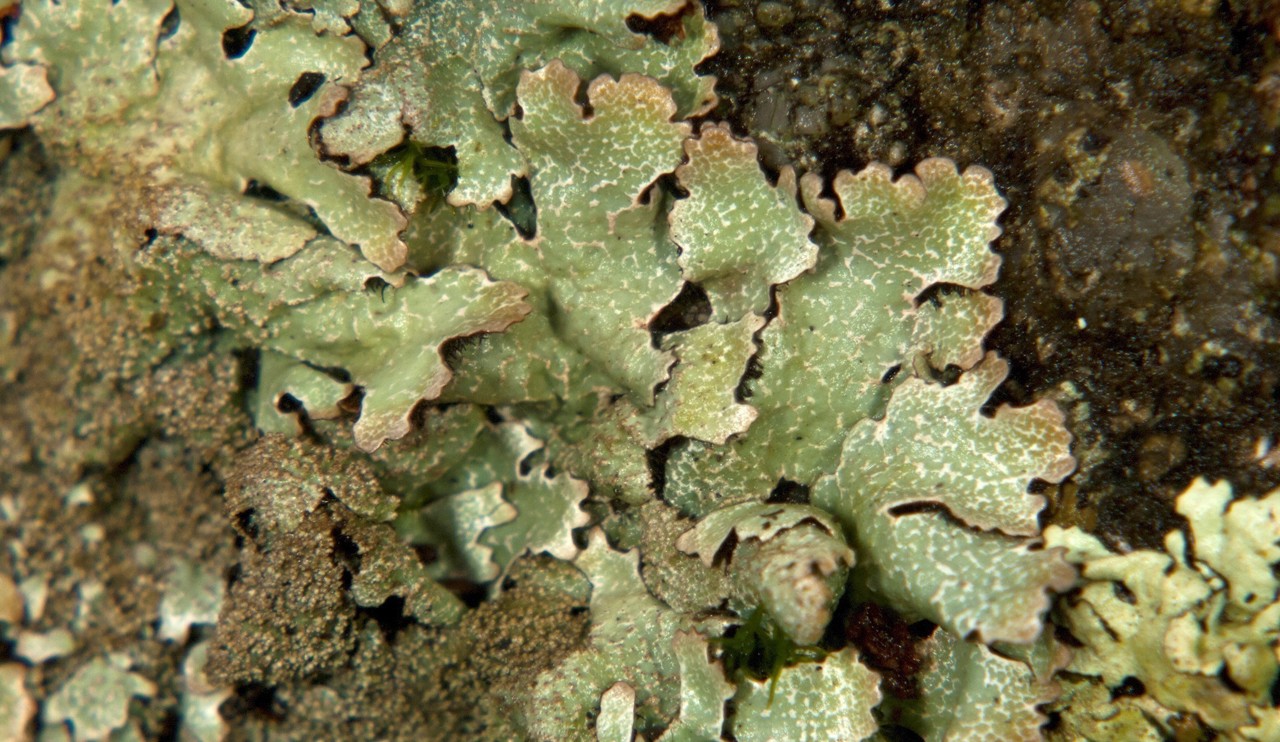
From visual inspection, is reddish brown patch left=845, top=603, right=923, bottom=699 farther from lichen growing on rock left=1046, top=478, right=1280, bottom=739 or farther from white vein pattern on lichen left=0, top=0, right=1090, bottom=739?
lichen growing on rock left=1046, top=478, right=1280, bottom=739

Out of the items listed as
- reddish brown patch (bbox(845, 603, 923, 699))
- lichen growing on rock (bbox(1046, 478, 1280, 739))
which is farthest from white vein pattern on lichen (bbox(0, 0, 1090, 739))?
lichen growing on rock (bbox(1046, 478, 1280, 739))

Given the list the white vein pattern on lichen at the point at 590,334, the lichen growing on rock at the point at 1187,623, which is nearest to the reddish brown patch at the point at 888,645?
the white vein pattern on lichen at the point at 590,334

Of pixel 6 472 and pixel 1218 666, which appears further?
pixel 6 472

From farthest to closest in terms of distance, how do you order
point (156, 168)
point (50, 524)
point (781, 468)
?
point (50, 524)
point (156, 168)
point (781, 468)

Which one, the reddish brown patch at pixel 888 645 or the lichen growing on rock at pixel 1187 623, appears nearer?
the lichen growing on rock at pixel 1187 623

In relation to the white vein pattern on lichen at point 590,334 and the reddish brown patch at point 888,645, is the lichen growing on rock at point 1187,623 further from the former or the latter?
the reddish brown patch at point 888,645

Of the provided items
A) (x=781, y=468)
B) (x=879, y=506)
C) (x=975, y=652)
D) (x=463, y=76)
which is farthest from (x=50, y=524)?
(x=975, y=652)

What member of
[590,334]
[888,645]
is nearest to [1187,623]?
[888,645]

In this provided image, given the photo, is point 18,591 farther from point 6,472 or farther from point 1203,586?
point 1203,586
